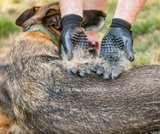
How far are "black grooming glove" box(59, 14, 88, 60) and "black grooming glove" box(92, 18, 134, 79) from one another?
280 millimetres

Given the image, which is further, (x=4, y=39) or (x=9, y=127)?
(x=4, y=39)

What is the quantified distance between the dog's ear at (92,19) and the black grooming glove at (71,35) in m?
0.73

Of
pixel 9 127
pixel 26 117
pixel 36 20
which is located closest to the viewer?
pixel 26 117

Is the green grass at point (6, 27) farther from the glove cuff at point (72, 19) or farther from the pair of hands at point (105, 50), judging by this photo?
the pair of hands at point (105, 50)

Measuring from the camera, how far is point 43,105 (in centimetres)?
205

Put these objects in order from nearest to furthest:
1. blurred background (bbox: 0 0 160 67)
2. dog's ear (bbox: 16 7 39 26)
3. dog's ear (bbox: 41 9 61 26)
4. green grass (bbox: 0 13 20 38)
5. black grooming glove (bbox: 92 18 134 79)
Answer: black grooming glove (bbox: 92 18 134 79) < dog's ear (bbox: 41 9 61 26) < dog's ear (bbox: 16 7 39 26) < blurred background (bbox: 0 0 160 67) < green grass (bbox: 0 13 20 38)

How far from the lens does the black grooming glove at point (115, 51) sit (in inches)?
85.5

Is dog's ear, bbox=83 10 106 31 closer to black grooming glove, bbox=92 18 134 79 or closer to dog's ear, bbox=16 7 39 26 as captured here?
dog's ear, bbox=16 7 39 26

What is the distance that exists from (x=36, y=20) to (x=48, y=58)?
76 centimetres

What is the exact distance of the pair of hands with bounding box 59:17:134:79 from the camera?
2.18 metres

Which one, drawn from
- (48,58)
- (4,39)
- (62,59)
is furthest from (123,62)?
(4,39)

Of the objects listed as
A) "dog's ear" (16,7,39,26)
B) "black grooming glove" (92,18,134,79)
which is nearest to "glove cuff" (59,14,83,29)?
"black grooming glove" (92,18,134,79)

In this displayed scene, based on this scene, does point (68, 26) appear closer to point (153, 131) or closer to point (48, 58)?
point (48, 58)

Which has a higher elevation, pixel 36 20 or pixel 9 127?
pixel 36 20
